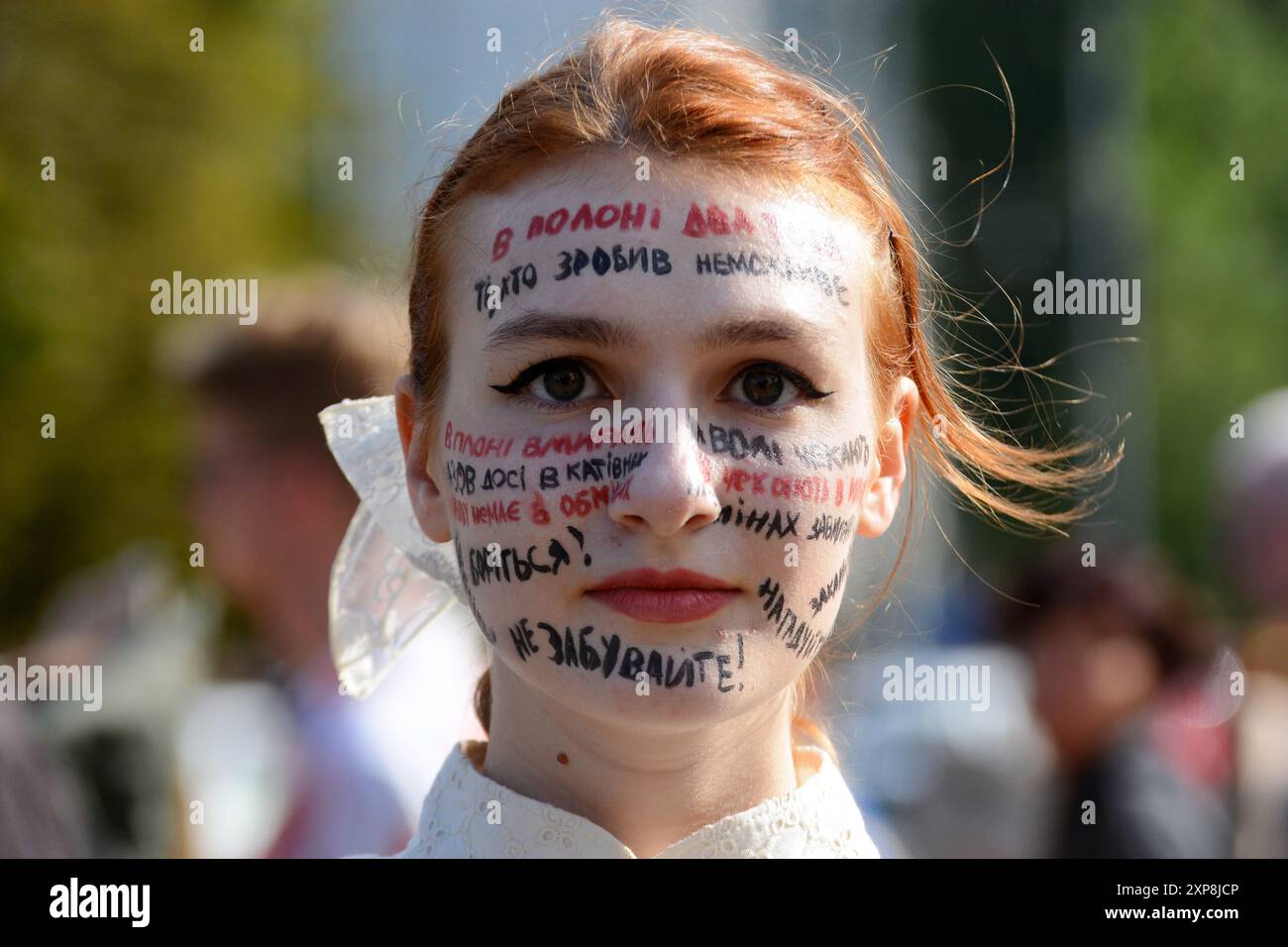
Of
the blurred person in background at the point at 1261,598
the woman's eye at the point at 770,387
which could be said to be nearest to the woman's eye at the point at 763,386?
the woman's eye at the point at 770,387

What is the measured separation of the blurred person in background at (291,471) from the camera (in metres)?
3.83

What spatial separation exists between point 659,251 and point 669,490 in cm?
36

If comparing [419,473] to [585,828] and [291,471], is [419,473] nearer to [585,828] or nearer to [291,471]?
[585,828]

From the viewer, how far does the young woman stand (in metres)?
2.05

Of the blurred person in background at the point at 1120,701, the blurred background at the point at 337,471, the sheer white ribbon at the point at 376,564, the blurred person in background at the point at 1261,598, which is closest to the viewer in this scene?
the sheer white ribbon at the point at 376,564

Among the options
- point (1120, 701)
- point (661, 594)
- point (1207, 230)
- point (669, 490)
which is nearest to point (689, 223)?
point (669, 490)

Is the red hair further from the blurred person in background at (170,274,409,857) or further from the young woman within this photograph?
the blurred person in background at (170,274,409,857)

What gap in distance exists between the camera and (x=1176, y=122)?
20.0m

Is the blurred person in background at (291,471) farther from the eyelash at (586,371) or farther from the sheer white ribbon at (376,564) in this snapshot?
the eyelash at (586,371)

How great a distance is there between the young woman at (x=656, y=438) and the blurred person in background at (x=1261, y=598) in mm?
2377

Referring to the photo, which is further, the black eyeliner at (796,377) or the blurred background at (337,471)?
the blurred background at (337,471)

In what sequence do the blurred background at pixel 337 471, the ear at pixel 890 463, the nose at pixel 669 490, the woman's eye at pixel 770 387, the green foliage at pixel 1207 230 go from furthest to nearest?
the green foliage at pixel 1207 230
the blurred background at pixel 337 471
the ear at pixel 890 463
the woman's eye at pixel 770 387
the nose at pixel 669 490
